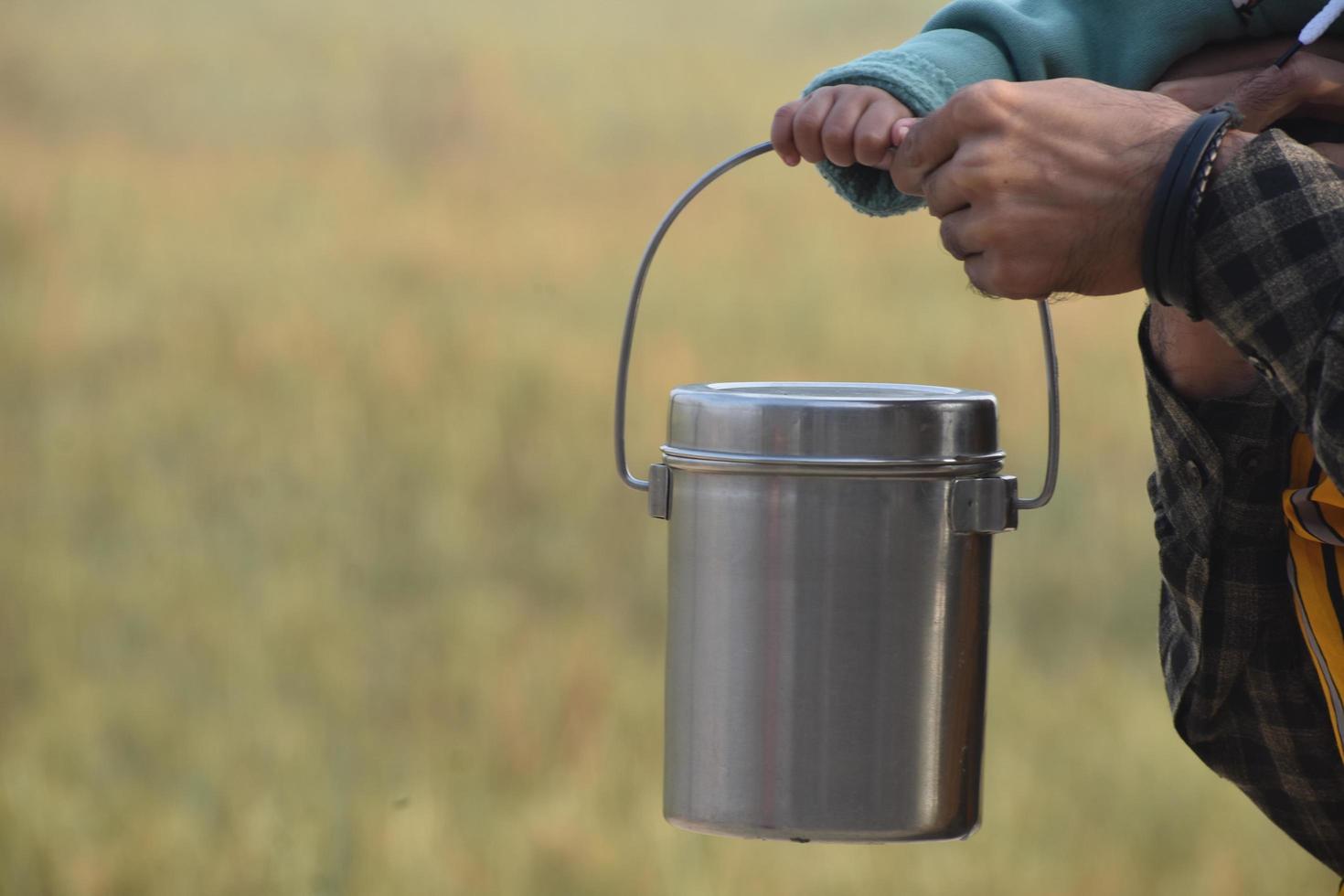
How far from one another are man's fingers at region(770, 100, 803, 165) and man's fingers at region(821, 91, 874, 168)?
0.11 feet

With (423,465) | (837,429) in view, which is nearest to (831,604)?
(837,429)

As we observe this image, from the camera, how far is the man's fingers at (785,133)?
1.04m

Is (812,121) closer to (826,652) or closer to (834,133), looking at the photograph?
(834,133)

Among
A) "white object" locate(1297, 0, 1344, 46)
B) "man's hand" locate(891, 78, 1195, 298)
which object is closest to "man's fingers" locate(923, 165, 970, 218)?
"man's hand" locate(891, 78, 1195, 298)

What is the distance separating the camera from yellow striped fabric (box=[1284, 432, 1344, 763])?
108cm

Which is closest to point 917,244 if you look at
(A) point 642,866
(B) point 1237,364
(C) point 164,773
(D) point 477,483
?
(D) point 477,483

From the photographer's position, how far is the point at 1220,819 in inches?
115

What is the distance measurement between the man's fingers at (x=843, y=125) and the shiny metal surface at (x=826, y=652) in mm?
224

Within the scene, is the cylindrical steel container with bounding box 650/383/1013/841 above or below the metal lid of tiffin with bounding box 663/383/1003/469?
below

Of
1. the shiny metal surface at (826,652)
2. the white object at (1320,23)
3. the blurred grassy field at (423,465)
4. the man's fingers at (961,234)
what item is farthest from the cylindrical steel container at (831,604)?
the blurred grassy field at (423,465)

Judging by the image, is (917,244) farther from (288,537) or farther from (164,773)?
(164,773)

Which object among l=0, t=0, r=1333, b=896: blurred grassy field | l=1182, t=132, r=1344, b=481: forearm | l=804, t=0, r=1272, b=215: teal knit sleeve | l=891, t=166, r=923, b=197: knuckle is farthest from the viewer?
l=0, t=0, r=1333, b=896: blurred grassy field

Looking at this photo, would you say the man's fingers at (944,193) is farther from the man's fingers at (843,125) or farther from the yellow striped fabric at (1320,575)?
the yellow striped fabric at (1320,575)

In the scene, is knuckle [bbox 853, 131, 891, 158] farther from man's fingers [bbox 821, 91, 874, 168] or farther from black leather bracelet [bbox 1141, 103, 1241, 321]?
black leather bracelet [bbox 1141, 103, 1241, 321]
